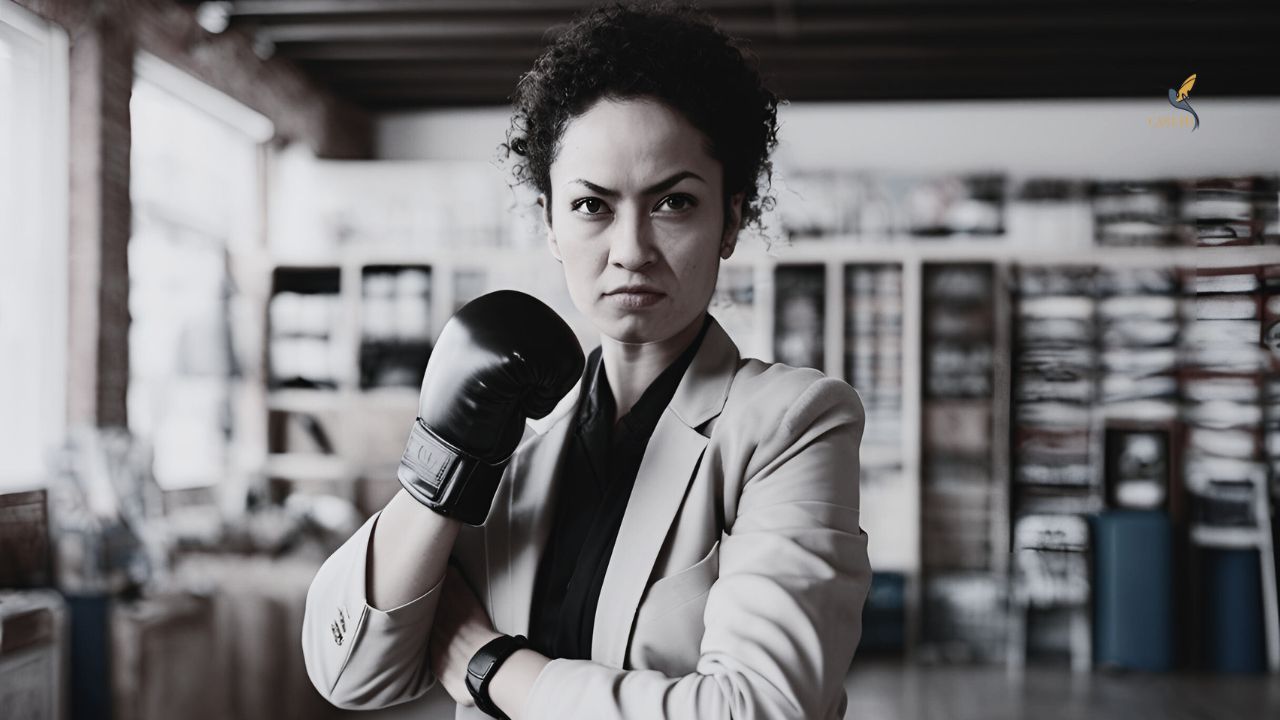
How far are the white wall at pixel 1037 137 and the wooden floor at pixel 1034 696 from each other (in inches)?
124

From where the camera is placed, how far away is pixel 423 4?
525 cm

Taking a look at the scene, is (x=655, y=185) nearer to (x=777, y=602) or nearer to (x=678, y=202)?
(x=678, y=202)

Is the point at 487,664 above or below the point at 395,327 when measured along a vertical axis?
below

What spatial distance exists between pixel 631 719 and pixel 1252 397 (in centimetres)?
582

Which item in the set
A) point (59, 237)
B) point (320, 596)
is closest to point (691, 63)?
point (320, 596)

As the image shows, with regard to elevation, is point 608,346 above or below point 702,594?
above

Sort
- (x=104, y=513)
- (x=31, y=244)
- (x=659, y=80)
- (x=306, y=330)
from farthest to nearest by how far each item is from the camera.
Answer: (x=306, y=330)
(x=31, y=244)
(x=104, y=513)
(x=659, y=80)

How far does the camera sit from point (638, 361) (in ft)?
3.80

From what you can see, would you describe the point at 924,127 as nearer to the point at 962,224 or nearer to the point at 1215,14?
the point at 962,224

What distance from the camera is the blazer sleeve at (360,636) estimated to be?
1066 millimetres

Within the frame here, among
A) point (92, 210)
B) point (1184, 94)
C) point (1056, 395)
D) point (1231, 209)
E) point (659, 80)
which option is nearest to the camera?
point (659, 80)

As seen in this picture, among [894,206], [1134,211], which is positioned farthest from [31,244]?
[1134,211]

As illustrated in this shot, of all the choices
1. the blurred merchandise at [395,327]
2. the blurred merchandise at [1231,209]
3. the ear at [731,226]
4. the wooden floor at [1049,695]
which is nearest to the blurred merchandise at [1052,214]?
the blurred merchandise at [1231,209]

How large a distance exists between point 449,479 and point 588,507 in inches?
6.9
